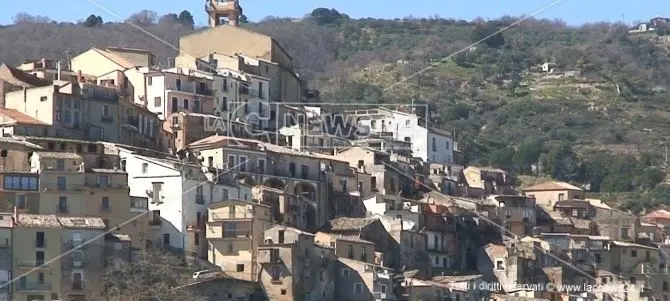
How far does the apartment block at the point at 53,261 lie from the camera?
64.4 m

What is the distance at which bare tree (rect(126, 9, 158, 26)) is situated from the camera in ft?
583

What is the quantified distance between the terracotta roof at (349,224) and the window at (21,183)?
12655 mm

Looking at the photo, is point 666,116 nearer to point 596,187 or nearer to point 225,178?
point 596,187

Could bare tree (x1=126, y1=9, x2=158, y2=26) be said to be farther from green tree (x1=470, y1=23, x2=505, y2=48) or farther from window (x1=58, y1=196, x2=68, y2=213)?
window (x1=58, y1=196, x2=68, y2=213)

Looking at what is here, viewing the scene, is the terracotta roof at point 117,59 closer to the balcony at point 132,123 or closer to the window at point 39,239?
the balcony at point 132,123

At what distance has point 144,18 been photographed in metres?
184

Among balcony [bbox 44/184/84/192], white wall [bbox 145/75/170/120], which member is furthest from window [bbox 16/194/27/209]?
white wall [bbox 145/75/170/120]

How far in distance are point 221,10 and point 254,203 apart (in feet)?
90.4

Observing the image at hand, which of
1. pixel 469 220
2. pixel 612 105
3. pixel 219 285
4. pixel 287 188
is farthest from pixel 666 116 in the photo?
pixel 219 285

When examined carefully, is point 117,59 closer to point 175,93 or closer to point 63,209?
point 175,93

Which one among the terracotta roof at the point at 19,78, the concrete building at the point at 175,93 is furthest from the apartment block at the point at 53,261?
the concrete building at the point at 175,93

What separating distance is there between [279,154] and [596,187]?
37.3 m

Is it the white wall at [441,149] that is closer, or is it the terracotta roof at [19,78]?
the terracotta roof at [19,78]

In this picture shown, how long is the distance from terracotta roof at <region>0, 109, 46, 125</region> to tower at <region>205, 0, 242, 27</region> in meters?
24.4
